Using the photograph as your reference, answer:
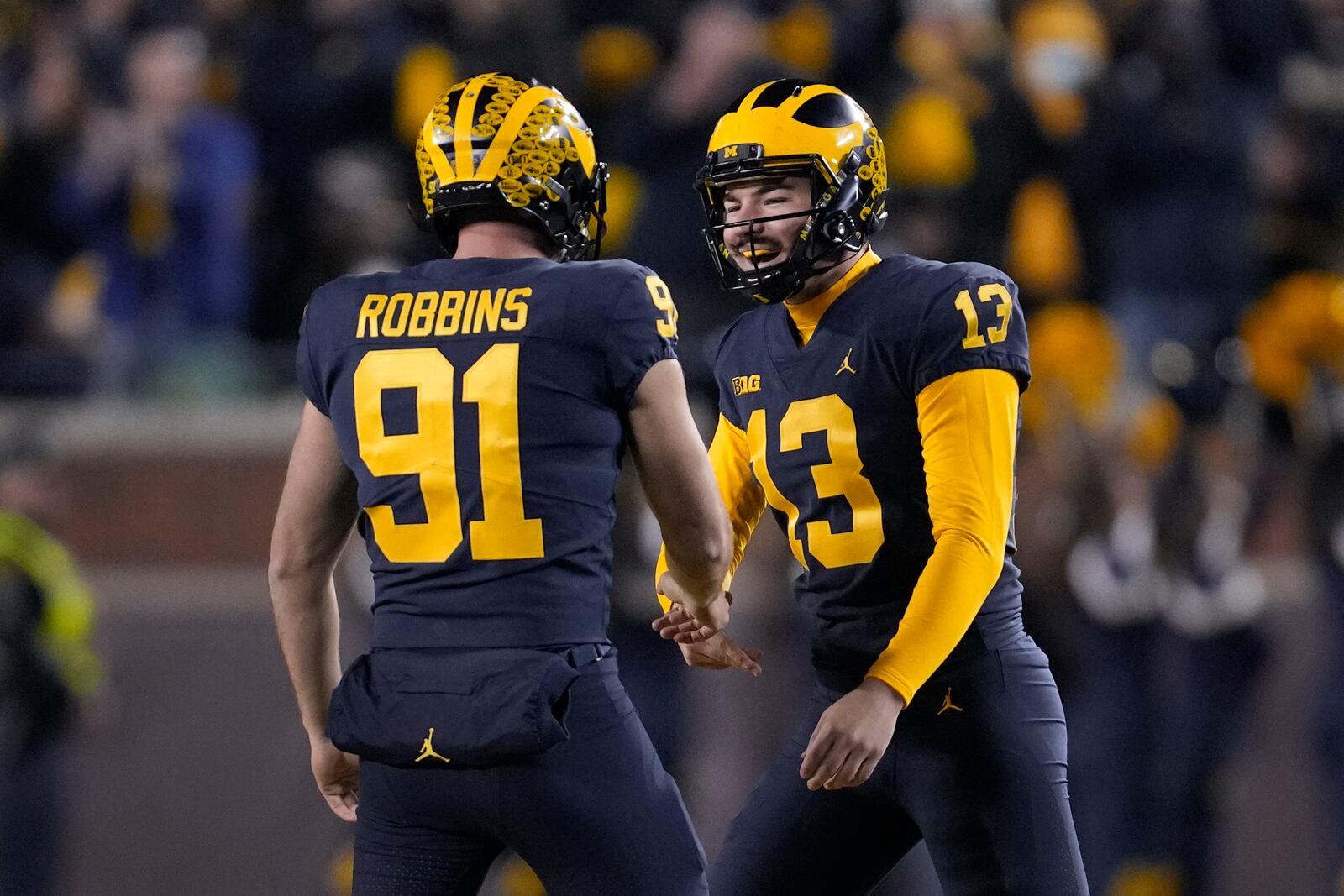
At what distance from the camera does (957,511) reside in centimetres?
316

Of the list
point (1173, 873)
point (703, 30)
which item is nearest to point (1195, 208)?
point (703, 30)

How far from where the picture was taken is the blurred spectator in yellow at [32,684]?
714cm

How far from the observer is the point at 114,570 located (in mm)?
8070

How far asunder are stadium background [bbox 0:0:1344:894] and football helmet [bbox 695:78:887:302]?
3.67m

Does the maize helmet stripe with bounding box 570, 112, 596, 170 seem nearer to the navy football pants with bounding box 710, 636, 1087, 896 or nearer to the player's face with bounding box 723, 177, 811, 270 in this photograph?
the player's face with bounding box 723, 177, 811, 270

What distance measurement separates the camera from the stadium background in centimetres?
727

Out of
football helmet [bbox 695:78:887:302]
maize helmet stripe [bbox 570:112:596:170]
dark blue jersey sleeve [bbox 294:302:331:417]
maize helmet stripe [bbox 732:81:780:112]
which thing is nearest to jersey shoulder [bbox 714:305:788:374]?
football helmet [bbox 695:78:887:302]

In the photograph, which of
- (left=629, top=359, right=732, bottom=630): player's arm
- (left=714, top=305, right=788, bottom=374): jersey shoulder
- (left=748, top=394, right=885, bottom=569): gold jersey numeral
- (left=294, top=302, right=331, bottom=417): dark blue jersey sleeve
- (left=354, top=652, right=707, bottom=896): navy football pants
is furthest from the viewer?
(left=714, top=305, right=788, bottom=374): jersey shoulder

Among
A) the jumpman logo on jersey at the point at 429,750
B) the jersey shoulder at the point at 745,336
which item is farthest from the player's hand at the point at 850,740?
the jersey shoulder at the point at 745,336

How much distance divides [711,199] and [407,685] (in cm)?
114

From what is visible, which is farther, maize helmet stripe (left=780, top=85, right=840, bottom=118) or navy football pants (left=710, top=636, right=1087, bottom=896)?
maize helmet stripe (left=780, top=85, right=840, bottom=118)

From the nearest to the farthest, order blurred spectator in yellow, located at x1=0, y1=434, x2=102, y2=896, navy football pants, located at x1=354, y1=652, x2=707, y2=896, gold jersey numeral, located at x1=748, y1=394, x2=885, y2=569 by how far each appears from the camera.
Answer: navy football pants, located at x1=354, y1=652, x2=707, y2=896
gold jersey numeral, located at x1=748, y1=394, x2=885, y2=569
blurred spectator in yellow, located at x1=0, y1=434, x2=102, y2=896

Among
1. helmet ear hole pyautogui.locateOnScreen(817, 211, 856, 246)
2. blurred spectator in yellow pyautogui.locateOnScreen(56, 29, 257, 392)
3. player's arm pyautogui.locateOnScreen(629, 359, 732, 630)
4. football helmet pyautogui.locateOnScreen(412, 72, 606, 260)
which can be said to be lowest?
blurred spectator in yellow pyautogui.locateOnScreen(56, 29, 257, 392)

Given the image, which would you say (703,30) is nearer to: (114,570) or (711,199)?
(114,570)
